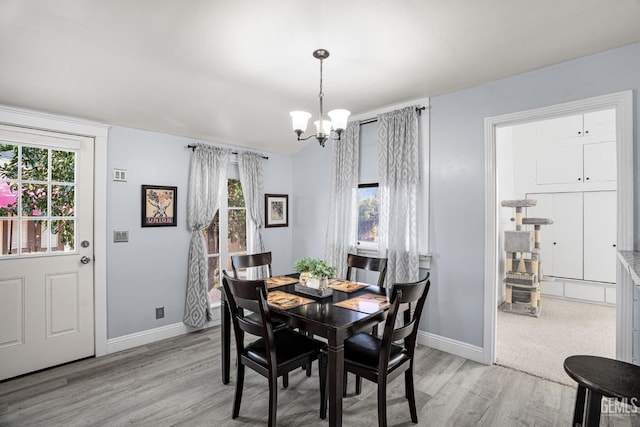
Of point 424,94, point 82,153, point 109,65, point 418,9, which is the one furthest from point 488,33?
point 82,153

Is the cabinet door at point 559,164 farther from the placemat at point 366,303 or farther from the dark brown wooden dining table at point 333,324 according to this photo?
the dark brown wooden dining table at point 333,324

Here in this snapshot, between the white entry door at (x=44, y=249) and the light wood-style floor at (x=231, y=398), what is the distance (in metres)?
0.24

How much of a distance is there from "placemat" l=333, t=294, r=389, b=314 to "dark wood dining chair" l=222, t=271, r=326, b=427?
13.6 inches

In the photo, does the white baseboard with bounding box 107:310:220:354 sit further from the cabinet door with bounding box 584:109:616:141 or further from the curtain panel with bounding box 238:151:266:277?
the cabinet door with bounding box 584:109:616:141

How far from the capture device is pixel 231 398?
244cm

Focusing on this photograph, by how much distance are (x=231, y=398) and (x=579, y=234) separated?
5.30 m

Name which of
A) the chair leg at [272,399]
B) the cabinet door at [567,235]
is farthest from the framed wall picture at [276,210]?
the cabinet door at [567,235]

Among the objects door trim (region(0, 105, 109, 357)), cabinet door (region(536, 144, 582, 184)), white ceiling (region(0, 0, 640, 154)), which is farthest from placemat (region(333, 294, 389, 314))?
cabinet door (region(536, 144, 582, 184))

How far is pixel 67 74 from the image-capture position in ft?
8.00

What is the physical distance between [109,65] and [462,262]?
3.43 meters

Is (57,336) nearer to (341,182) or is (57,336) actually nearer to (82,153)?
(82,153)

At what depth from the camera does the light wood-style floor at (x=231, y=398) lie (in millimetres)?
2174

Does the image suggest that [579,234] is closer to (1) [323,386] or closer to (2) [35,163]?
(1) [323,386]

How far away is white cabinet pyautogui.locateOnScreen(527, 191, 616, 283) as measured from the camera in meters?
4.60
